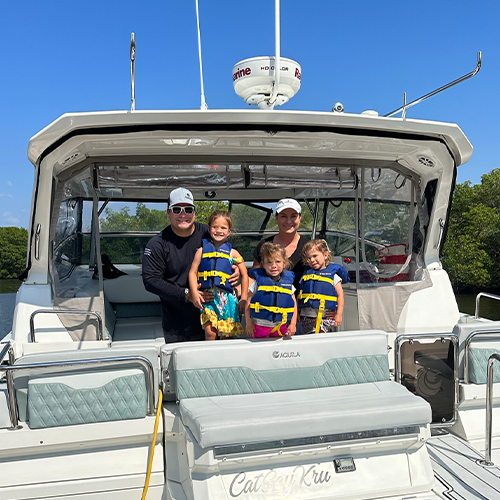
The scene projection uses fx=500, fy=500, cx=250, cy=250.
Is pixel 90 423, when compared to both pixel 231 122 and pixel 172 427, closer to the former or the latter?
pixel 172 427

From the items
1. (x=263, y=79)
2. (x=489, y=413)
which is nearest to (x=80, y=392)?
(x=489, y=413)

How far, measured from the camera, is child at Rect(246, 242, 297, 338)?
297cm

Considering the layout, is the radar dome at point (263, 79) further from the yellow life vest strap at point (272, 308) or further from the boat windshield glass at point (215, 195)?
the yellow life vest strap at point (272, 308)

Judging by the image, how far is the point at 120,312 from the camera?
231 inches

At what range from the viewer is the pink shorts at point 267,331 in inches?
119

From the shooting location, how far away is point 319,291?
10.7 feet

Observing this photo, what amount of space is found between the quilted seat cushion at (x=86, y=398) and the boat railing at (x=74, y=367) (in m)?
0.03

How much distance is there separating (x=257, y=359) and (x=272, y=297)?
371 millimetres

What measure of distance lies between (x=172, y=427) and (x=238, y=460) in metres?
0.53

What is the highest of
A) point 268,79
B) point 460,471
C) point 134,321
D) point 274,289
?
point 268,79

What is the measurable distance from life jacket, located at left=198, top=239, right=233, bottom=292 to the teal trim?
58 cm

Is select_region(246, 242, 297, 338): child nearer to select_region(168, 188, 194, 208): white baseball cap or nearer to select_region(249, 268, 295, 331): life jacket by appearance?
select_region(249, 268, 295, 331): life jacket

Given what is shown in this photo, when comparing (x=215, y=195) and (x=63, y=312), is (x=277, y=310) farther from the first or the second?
(x=215, y=195)

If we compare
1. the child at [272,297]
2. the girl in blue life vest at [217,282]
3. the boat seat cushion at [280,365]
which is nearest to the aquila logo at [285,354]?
the boat seat cushion at [280,365]
